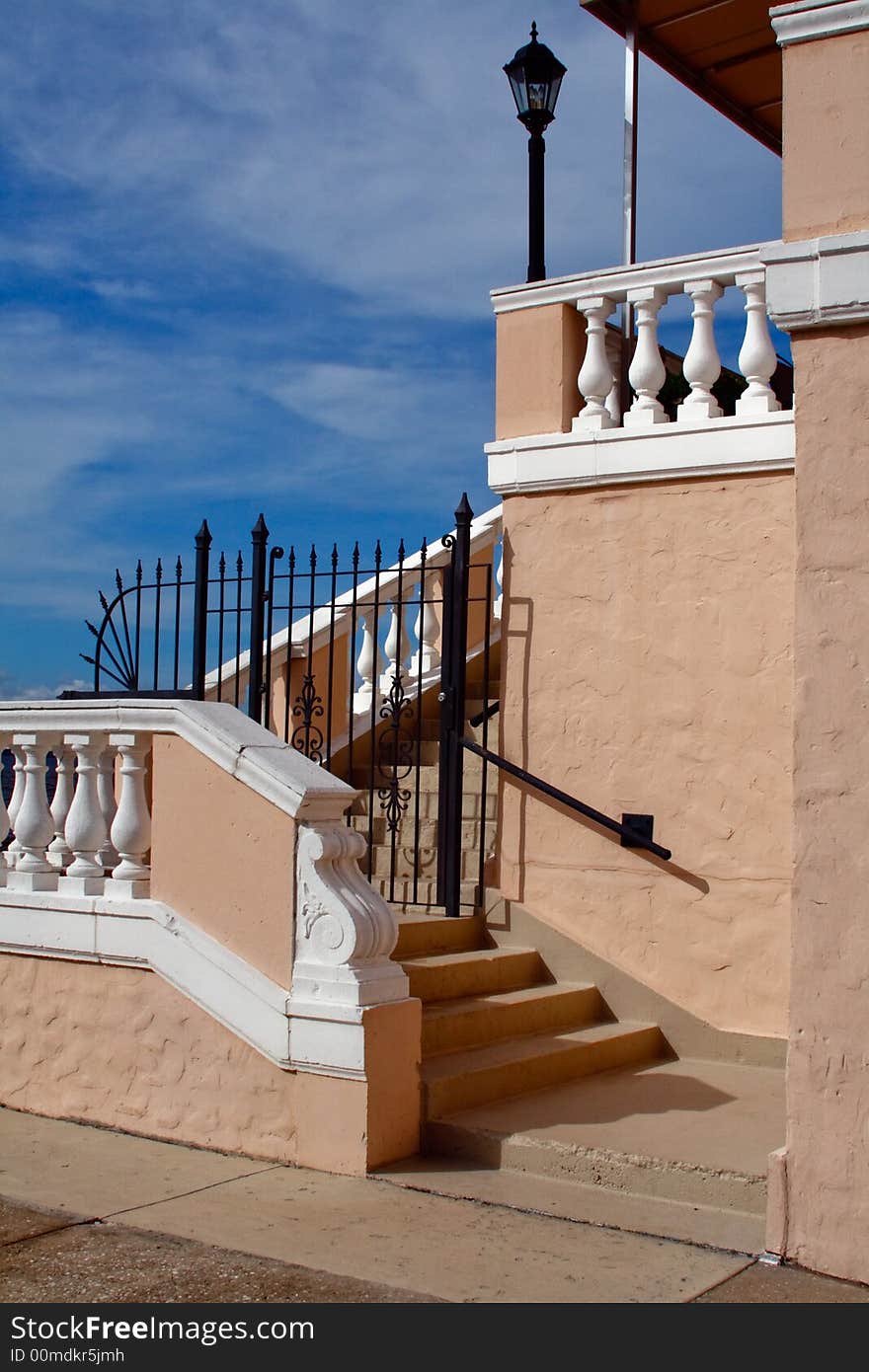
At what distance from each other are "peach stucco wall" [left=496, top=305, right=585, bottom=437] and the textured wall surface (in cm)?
365

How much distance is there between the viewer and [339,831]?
19.2 ft

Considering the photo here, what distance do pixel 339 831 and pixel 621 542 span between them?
2.58m

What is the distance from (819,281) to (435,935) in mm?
3883

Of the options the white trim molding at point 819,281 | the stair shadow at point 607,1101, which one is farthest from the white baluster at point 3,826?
the white trim molding at point 819,281

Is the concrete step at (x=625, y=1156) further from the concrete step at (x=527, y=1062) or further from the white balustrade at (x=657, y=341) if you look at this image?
the white balustrade at (x=657, y=341)

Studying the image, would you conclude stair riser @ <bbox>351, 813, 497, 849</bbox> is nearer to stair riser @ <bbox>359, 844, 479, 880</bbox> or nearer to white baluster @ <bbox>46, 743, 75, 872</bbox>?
stair riser @ <bbox>359, 844, 479, 880</bbox>

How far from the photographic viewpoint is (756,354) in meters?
7.34

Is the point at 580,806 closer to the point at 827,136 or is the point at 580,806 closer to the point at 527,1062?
the point at 527,1062

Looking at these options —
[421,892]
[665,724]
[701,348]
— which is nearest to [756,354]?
[701,348]

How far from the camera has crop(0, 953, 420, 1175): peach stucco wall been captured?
223 inches

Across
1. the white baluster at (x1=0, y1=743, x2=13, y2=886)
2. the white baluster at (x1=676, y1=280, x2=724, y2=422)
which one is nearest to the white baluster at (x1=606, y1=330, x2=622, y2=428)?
the white baluster at (x1=676, y1=280, x2=724, y2=422)
